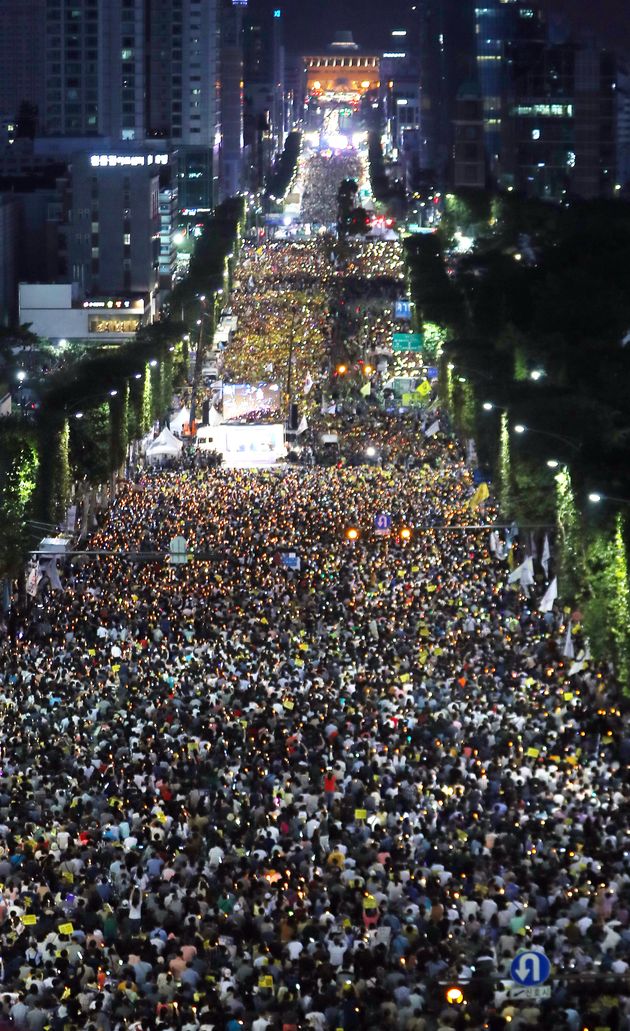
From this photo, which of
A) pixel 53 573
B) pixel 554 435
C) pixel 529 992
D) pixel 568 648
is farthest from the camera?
pixel 554 435

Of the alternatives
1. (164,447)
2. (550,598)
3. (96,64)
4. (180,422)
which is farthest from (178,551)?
(96,64)

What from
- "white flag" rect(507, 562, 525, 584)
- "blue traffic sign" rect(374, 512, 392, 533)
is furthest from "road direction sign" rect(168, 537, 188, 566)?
"white flag" rect(507, 562, 525, 584)

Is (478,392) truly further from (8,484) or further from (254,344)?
(254,344)

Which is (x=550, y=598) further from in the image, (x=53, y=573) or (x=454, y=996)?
(x=454, y=996)

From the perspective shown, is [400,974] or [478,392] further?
[478,392]

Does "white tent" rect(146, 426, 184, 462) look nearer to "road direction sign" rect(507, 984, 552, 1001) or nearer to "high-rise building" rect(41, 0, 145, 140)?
"road direction sign" rect(507, 984, 552, 1001)

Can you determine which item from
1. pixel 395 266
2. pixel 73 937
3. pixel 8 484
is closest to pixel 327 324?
pixel 395 266
